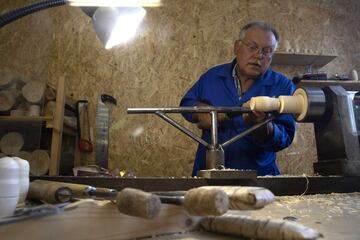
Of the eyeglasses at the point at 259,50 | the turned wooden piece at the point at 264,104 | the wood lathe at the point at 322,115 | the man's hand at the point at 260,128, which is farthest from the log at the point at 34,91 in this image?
the turned wooden piece at the point at 264,104

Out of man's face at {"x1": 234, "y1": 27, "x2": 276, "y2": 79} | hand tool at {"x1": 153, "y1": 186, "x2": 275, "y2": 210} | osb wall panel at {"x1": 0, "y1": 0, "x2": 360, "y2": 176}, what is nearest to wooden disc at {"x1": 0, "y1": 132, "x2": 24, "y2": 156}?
osb wall panel at {"x1": 0, "y1": 0, "x2": 360, "y2": 176}

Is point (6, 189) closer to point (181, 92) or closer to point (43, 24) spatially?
point (181, 92)

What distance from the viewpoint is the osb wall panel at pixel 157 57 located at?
3.19 meters

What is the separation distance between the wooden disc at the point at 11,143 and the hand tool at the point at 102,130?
682 mm

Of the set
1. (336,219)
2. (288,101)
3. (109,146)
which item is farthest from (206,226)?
(109,146)

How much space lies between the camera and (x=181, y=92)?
10.9ft

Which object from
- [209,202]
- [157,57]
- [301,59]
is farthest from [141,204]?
[301,59]

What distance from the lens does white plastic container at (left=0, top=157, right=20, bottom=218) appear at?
563 mm

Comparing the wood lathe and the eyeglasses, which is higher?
the eyeglasses

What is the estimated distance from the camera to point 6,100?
9.04 feet

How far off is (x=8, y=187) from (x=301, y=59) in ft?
10.4

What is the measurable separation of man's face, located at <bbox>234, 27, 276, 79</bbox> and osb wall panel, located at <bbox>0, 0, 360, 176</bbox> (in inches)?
47.9

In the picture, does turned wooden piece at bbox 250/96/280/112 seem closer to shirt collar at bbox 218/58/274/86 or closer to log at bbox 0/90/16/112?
shirt collar at bbox 218/58/274/86

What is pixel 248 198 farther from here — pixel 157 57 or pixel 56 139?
pixel 157 57
